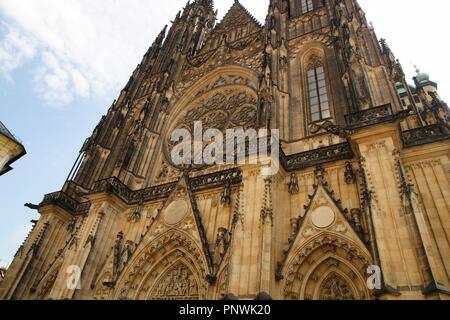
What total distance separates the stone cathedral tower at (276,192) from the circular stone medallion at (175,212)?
0.15ft

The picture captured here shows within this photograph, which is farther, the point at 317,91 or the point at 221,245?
the point at 317,91

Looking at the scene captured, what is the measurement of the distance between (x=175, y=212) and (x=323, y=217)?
202 inches

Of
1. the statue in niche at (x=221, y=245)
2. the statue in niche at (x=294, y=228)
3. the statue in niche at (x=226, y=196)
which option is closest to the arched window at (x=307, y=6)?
the statue in niche at (x=226, y=196)

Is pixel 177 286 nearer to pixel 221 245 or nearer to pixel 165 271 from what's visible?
pixel 165 271

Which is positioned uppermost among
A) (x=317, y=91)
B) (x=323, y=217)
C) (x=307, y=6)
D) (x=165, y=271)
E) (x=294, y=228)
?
(x=307, y=6)

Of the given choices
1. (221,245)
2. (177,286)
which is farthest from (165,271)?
(221,245)

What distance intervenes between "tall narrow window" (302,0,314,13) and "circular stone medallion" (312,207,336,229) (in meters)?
12.0

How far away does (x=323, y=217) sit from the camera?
27.7 ft

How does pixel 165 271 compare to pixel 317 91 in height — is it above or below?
below

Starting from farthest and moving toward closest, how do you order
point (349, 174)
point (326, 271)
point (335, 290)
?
1. point (349, 174)
2. point (326, 271)
3. point (335, 290)

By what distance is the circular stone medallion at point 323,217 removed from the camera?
326 inches

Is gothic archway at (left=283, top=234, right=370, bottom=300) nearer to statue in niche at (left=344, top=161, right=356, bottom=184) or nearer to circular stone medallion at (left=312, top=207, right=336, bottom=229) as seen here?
circular stone medallion at (left=312, top=207, right=336, bottom=229)
